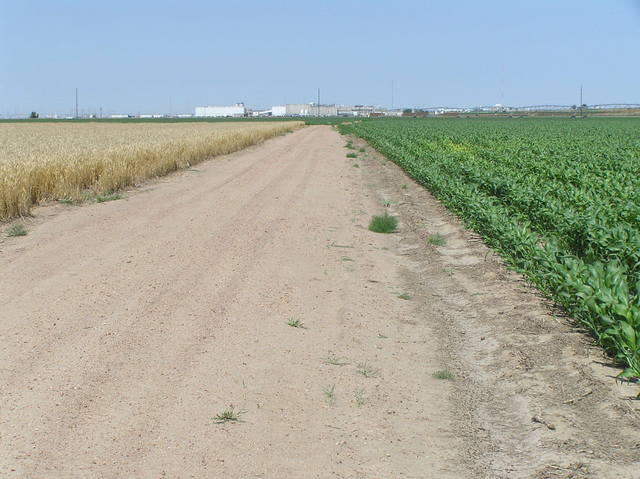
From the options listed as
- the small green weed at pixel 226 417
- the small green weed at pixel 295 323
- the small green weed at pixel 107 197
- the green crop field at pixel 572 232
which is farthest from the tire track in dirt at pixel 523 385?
the small green weed at pixel 107 197

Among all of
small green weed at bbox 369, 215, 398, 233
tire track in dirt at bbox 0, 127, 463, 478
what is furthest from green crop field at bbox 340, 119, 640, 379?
tire track in dirt at bbox 0, 127, 463, 478

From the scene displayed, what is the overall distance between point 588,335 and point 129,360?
4.13 meters

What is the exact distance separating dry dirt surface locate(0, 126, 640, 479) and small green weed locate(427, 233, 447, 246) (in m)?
0.21

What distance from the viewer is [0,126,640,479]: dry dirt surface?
4.67 metres

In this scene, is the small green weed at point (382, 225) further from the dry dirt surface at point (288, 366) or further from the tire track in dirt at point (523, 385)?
the tire track in dirt at point (523, 385)

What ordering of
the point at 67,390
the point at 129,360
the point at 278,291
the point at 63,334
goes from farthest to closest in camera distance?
1. the point at 278,291
2. the point at 63,334
3. the point at 129,360
4. the point at 67,390

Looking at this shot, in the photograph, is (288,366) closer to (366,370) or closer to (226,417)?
(366,370)

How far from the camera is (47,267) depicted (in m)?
9.60

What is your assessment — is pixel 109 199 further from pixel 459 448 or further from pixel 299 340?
pixel 459 448

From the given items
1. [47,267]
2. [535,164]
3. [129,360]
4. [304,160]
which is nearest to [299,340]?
[129,360]

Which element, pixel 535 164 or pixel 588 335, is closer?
pixel 588 335

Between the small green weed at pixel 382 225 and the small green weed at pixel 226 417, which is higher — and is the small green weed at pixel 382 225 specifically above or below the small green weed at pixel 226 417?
above

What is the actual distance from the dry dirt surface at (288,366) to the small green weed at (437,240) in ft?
0.70

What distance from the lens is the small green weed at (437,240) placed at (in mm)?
12221
